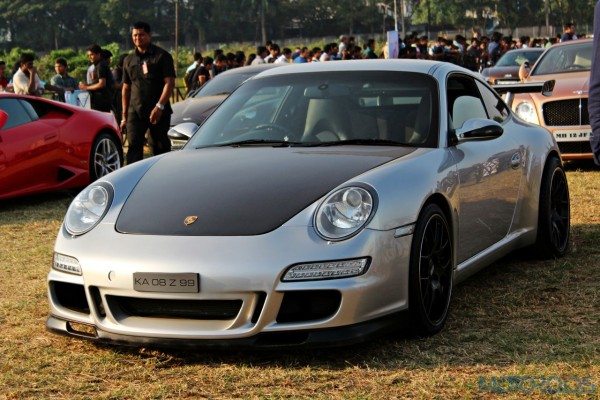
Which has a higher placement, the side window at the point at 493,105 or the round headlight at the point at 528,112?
the side window at the point at 493,105

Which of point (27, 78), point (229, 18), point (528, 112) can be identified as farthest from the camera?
point (229, 18)

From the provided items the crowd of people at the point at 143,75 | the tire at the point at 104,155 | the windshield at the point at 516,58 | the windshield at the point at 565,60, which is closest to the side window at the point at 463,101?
the crowd of people at the point at 143,75

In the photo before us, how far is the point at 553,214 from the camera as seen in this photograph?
7.62 meters

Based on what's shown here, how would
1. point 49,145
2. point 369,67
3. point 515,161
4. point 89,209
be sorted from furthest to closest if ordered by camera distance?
point 49,145, point 515,161, point 369,67, point 89,209

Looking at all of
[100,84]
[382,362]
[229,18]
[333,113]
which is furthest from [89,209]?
[229,18]

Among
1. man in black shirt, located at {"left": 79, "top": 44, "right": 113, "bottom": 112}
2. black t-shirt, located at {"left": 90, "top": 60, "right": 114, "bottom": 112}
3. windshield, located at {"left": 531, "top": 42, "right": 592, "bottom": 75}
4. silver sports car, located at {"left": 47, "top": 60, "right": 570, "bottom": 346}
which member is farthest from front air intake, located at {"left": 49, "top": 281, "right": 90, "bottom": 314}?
black t-shirt, located at {"left": 90, "top": 60, "right": 114, "bottom": 112}

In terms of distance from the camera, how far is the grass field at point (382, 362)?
15.2ft

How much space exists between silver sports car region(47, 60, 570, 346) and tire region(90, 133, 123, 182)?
608 centimetres

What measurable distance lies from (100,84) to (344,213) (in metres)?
14.1

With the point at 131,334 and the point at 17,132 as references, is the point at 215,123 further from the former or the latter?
the point at 17,132

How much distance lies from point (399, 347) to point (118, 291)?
1336 mm

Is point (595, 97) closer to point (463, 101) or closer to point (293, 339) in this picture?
point (293, 339)

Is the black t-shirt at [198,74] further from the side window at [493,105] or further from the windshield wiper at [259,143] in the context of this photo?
the windshield wiper at [259,143]

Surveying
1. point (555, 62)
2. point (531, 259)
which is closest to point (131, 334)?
point (531, 259)
